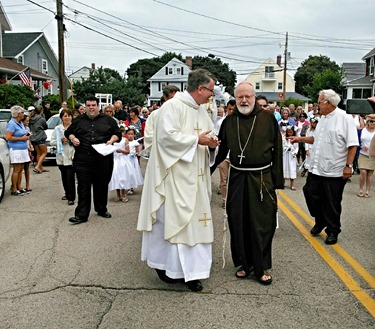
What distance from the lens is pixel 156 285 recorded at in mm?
4703

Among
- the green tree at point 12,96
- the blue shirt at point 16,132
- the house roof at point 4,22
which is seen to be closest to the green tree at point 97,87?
the house roof at point 4,22

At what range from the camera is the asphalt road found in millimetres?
3932

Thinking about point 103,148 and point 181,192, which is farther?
point 103,148

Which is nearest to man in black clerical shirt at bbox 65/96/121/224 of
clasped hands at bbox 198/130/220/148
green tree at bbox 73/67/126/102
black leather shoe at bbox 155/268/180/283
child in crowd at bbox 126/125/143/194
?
child in crowd at bbox 126/125/143/194

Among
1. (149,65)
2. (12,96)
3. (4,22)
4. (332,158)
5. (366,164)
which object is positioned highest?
(149,65)

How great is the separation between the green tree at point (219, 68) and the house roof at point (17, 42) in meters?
49.9

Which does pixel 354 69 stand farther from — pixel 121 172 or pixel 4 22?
pixel 121 172

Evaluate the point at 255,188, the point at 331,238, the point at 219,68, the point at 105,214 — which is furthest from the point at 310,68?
the point at 255,188

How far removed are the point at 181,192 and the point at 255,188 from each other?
0.82 metres

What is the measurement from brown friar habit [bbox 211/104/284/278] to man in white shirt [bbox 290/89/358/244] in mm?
1619

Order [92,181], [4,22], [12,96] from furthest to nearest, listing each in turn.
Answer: [4,22], [12,96], [92,181]

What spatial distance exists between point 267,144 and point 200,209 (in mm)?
981

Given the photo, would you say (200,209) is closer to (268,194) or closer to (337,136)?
(268,194)

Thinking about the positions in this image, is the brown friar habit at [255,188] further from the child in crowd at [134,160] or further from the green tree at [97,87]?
the green tree at [97,87]
